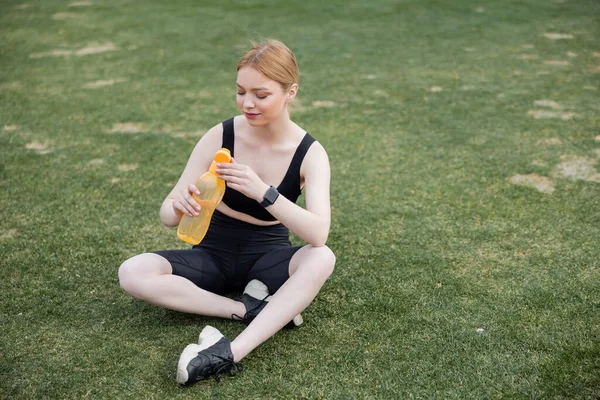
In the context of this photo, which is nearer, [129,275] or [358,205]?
[129,275]

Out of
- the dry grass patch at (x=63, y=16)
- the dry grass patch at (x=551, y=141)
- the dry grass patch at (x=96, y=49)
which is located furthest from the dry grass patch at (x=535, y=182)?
the dry grass patch at (x=63, y=16)

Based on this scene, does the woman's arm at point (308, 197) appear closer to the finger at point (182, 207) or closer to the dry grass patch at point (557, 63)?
the finger at point (182, 207)

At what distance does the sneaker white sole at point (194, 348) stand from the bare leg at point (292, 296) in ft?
0.36

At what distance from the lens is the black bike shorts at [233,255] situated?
2.58 meters

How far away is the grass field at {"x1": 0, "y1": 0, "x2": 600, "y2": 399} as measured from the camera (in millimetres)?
2295

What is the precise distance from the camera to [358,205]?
3660 millimetres

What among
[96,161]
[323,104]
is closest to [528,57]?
[323,104]

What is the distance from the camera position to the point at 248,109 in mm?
2406

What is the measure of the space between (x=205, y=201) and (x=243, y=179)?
9.0 inches

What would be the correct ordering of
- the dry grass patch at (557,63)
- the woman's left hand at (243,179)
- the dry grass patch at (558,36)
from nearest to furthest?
the woman's left hand at (243,179) < the dry grass patch at (557,63) < the dry grass patch at (558,36)

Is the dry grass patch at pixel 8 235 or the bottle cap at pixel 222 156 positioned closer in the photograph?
the bottle cap at pixel 222 156

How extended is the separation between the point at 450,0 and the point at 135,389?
804cm

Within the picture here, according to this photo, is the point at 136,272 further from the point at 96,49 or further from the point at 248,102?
the point at 96,49

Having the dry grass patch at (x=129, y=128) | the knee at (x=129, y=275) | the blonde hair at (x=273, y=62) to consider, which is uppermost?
the blonde hair at (x=273, y=62)
